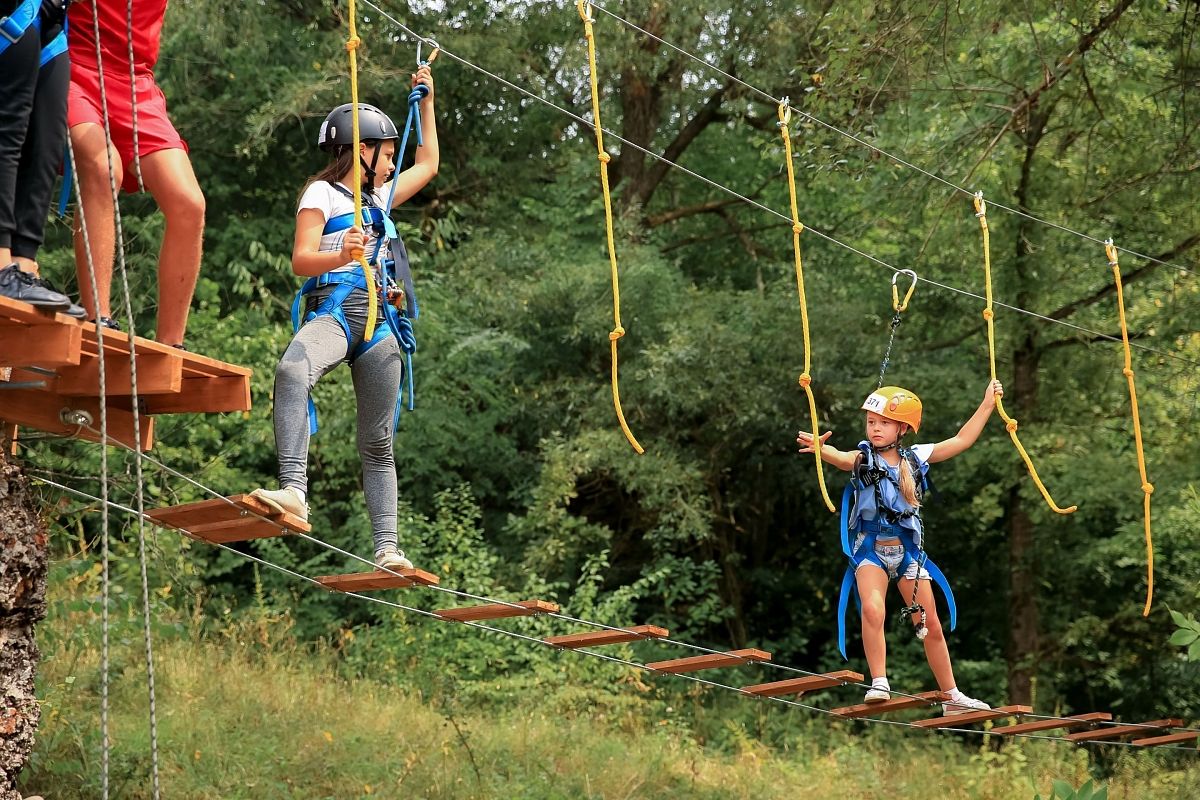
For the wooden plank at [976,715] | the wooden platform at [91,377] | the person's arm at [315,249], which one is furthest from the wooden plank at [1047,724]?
the wooden platform at [91,377]

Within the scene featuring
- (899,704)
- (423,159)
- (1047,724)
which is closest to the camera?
(423,159)

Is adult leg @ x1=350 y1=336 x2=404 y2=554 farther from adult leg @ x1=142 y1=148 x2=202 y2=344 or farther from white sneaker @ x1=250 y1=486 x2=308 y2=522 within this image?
adult leg @ x1=142 y1=148 x2=202 y2=344

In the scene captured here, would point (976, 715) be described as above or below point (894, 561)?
below

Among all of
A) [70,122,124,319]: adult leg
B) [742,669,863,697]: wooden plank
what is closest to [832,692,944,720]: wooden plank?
[742,669,863,697]: wooden plank

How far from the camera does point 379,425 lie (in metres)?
5.30

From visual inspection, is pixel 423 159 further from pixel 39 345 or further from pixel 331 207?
pixel 39 345

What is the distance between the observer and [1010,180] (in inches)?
480

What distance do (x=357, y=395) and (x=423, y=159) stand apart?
37.0 inches

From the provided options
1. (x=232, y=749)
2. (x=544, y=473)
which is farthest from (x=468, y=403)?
(x=232, y=749)

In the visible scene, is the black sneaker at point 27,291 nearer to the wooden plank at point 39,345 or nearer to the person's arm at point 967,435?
the wooden plank at point 39,345

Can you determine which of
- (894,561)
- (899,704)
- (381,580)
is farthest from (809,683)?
(381,580)

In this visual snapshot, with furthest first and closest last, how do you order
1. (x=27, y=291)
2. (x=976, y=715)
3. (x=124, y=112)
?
(x=976, y=715) → (x=124, y=112) → (x=27, y=291)

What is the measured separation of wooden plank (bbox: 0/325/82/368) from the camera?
4012 millimetres

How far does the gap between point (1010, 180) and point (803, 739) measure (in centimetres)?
456
